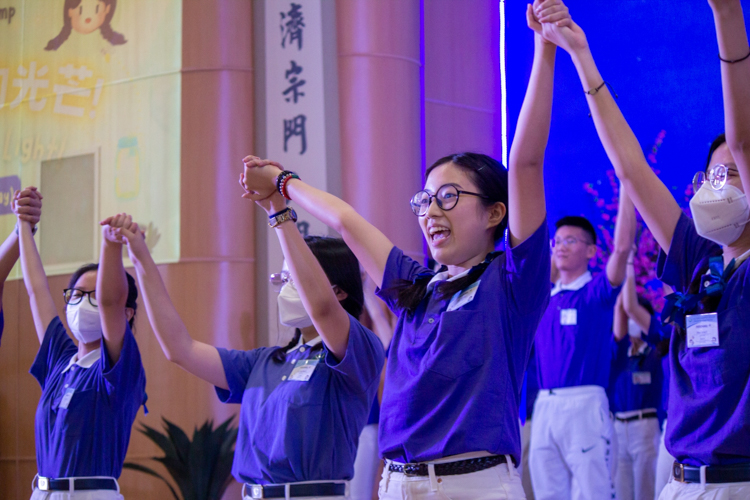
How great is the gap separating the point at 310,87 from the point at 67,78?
200cm

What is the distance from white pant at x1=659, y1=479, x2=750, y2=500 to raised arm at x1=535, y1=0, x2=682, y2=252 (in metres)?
0.62

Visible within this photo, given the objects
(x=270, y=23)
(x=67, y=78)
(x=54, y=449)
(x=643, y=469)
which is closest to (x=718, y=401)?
(x=54, y=449)

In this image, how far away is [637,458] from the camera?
5.12m

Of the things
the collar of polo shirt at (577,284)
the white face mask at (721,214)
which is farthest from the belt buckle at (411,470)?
the collar of polo shirt at (577,284)

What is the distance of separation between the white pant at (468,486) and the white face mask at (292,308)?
0.93m

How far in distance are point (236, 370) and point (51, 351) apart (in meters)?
1.18

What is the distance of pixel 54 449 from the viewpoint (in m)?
3.04

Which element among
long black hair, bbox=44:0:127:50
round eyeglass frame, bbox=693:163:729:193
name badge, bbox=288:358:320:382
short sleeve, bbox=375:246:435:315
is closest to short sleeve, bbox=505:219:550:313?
short sleeve, bbox=375:246:435:315

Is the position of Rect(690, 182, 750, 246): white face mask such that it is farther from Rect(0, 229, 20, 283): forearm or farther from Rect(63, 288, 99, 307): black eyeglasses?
Rect(0, 229, 20, 283): forearm

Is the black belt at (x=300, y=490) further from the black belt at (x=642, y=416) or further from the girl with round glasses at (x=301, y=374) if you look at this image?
the black belt at (x=642, y=416)

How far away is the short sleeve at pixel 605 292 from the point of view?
173 inches

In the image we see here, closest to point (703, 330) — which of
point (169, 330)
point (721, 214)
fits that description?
point (721, 214)

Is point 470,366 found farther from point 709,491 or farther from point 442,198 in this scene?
point 709,491

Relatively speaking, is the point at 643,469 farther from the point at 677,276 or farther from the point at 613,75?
the point at 677,276
